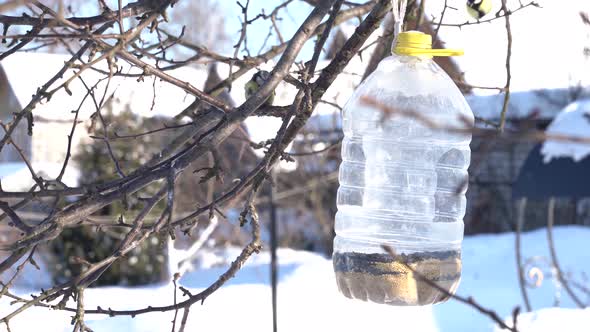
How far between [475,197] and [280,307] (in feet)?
32.3

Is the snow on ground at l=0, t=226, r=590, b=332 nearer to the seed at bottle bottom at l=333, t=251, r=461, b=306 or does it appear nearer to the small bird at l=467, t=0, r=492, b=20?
the seed at bottle bottom at l=333, t=251, r=461, b=306

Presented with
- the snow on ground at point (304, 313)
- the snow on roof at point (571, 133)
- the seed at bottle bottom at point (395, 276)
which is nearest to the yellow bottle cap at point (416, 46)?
the seed at bottle bottom at point (395, 276)

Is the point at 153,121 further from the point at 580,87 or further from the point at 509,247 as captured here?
the point at 580,87

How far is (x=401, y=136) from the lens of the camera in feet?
9.43

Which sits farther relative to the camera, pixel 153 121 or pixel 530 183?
pixel 153 121

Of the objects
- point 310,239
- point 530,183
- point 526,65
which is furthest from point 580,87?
point 530,183

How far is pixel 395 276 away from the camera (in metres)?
2.42

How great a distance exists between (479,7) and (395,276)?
1.08m

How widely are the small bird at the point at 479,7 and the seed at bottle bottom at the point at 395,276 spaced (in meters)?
0.87

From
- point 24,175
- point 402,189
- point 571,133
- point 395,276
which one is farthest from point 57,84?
point 24,175

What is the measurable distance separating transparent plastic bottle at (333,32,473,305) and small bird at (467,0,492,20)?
429 millimetres

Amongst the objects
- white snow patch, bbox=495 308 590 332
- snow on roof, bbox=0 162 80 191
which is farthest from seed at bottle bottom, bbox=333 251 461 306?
snow on roof, bbox=0 162 80 191

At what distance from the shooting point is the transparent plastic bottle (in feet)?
8.05

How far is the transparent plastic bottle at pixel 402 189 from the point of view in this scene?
2455 mm
